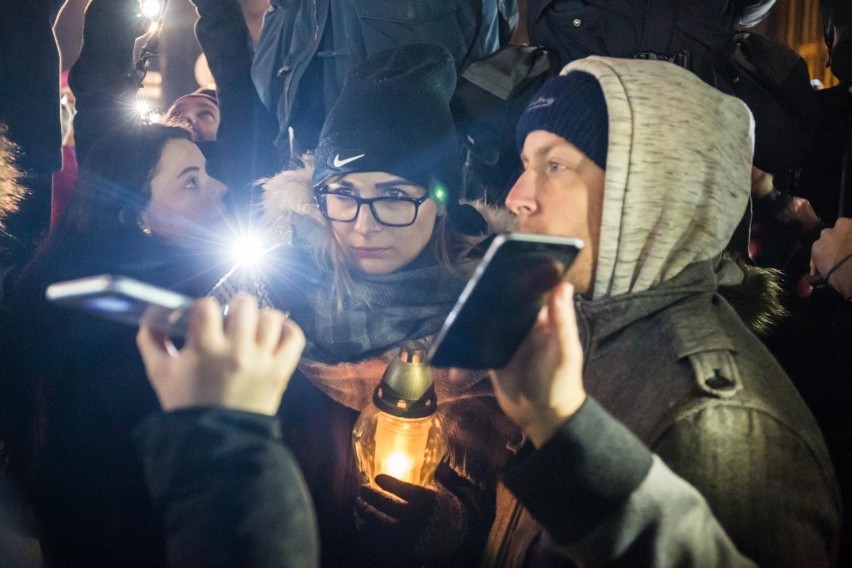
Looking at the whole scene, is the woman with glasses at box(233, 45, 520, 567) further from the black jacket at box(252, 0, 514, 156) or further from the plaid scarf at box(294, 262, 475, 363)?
the black jacket at box(252, 0, 514, 156)

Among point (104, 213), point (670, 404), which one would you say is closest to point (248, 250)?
point (104, 213)

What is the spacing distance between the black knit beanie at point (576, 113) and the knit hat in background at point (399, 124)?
492mm

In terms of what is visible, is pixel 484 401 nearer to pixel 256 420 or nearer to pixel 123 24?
pixel 256 420

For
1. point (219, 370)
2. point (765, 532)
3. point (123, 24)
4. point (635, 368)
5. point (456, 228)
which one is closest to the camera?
point (219, 370)

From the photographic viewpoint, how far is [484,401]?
1.87 m

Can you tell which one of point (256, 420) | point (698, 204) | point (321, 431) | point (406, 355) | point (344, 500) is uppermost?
point (698, 204)

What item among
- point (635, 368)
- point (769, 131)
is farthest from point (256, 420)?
point (769, 131)

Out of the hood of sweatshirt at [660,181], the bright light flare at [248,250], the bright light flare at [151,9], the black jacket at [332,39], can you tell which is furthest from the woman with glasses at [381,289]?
the bright light flare at [151,9]

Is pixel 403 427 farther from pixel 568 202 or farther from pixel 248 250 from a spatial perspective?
pixel 248 250

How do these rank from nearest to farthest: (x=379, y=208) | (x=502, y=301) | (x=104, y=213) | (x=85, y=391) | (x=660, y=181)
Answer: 1. (x=502, y=301)
2. (x=660, y=181)
3. (x=85, y=391)
4. (x=379, y=208)
5. (x=104, y=213)

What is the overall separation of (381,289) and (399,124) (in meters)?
0.49

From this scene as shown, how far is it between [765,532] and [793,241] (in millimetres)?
1575

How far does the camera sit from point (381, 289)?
1974 millimetres

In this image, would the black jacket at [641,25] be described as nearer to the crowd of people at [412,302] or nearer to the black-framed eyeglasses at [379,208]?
the crowd of people at [412,302]
